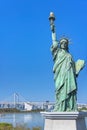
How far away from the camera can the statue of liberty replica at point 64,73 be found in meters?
9.83

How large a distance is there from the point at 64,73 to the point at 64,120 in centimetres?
120

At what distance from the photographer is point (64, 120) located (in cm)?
955

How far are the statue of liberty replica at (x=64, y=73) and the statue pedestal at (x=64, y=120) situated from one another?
26cm

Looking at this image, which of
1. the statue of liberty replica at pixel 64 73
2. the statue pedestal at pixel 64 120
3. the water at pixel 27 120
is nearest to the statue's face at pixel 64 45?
the statue of liberty replica at pixel 64 73

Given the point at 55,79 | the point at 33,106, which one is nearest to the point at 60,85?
the point at 55,79

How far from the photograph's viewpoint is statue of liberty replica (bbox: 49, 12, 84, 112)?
32.2ft

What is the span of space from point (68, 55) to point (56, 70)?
480 millimetres

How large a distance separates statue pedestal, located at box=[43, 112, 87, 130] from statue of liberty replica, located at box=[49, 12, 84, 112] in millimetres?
256

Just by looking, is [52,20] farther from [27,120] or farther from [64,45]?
[27,120]

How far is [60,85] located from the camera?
32.9 ft

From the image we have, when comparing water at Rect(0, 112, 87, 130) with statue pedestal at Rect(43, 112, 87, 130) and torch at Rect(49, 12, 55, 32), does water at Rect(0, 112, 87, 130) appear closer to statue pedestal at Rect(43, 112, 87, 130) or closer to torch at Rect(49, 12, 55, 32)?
statue pedestal at Rect(43, 112, 87, 130)

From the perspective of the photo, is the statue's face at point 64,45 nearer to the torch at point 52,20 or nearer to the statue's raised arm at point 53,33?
the statue's raised arm at point 53,33

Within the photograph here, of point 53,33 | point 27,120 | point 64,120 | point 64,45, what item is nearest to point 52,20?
point 53,33

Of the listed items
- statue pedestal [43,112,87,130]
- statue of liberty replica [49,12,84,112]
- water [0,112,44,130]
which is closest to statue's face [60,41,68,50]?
statue of liberty replica [49,12,84,112]
